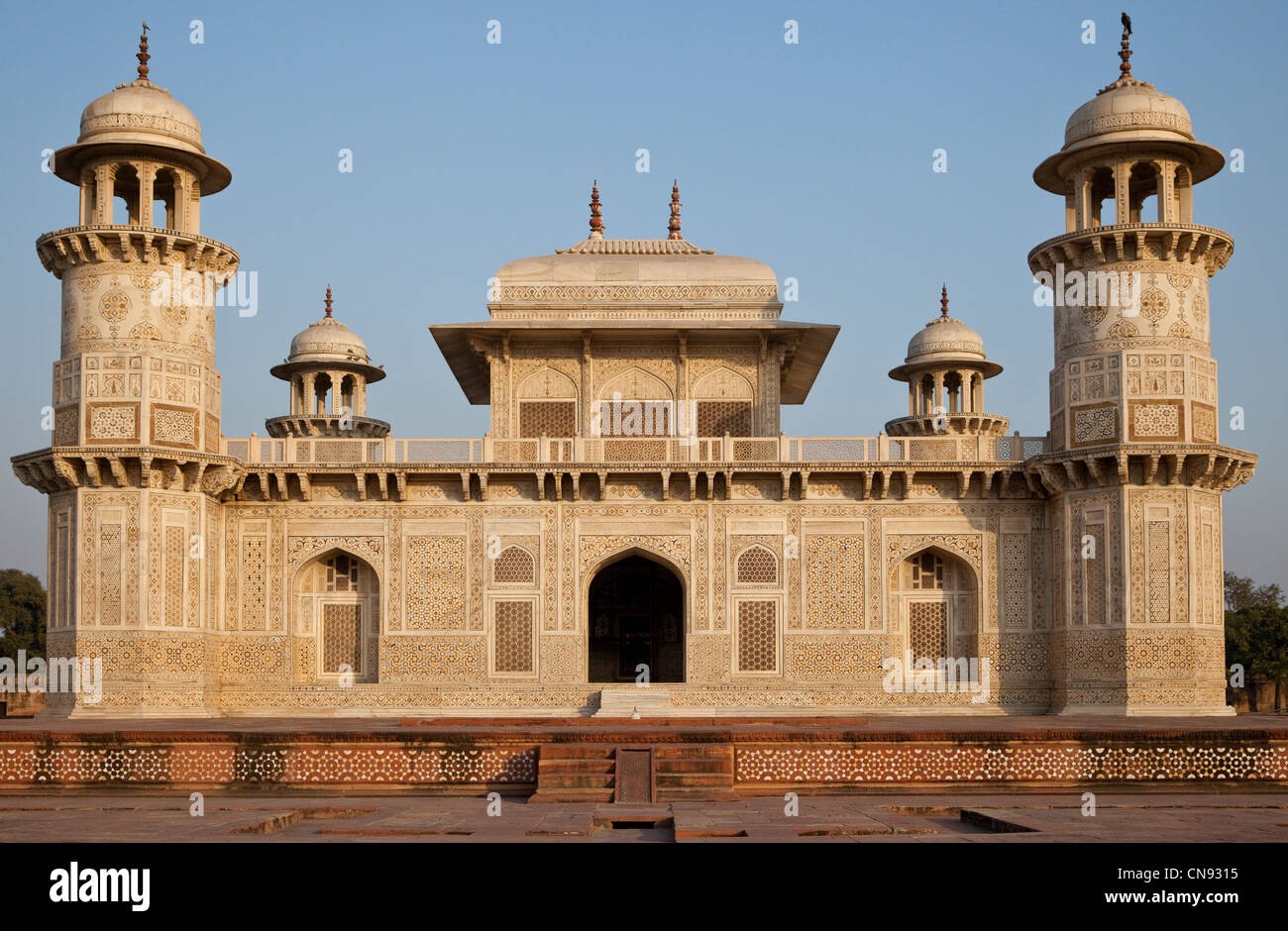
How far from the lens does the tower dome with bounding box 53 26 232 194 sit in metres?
23.4

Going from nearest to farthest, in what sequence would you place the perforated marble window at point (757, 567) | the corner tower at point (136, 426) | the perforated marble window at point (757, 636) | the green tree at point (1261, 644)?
the corner tower at point (136, 426) → the perforated marble window at point (757, 636) → the perforated marble window at point (757, 567) → the green tree at point (1261, 644)

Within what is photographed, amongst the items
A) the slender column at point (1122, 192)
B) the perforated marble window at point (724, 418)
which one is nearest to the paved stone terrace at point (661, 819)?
the slender column at point (1122, 192)

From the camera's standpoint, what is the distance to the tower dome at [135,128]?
23.4 meters

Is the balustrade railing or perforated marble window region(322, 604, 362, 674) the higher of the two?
the balustrade railing

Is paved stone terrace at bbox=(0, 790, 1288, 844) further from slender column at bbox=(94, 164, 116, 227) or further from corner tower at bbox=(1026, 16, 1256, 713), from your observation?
slender column at bbox=(94, 164, 116, 227)

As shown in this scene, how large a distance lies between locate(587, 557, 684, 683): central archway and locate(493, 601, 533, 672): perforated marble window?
3.15 meters

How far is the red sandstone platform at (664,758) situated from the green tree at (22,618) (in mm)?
38925


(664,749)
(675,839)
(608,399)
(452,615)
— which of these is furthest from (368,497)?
(675,839)

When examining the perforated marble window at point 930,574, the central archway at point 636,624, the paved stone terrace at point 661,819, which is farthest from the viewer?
the central archway at point 636,624

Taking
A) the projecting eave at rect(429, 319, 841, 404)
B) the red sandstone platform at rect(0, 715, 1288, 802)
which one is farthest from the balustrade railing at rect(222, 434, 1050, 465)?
the red sandstone platform at rect(0, 715, 1288, 802)

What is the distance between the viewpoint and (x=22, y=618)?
2124 inches

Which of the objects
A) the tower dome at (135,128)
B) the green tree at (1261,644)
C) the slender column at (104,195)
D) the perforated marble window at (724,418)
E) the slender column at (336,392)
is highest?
the tower dome at (135,128)

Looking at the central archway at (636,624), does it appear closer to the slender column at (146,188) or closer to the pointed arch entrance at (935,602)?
the pointed arch entrance at (935,602)
